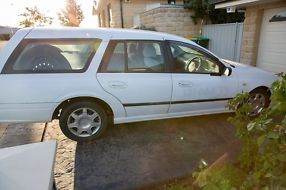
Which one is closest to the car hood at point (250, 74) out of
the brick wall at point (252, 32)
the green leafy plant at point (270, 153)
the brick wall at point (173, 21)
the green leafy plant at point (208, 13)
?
the green leafy plant at point (270, 153)

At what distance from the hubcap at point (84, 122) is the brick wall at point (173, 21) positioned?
8.11 metres

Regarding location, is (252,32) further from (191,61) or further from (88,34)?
(88,34)

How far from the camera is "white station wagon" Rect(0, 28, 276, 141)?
338 cm

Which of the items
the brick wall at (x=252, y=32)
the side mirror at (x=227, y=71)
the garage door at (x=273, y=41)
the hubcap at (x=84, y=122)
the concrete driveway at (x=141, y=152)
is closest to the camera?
the concrete driveway at (x=141, y=152)

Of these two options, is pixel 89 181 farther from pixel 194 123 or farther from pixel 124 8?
pixel 124 8

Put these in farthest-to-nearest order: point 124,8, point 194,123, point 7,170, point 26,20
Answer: point 26,20
point 124,8
point 194,123
point 7,170

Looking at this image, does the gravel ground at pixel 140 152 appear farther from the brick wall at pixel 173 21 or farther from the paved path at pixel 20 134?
the brick wall at pixel 173 21

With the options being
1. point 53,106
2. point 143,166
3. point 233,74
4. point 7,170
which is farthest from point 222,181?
point 233,74

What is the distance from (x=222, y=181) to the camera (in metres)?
1.67

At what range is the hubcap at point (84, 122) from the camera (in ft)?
12.2

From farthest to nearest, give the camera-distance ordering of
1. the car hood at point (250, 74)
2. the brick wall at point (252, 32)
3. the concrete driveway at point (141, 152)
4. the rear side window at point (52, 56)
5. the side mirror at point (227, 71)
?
the brick wall at point (252, 32)
the car hood at point (250, 74)
the side mirror at point (227, 71)
the rear side window at point (52, 56)
the concrete driveway at point (141, 152)

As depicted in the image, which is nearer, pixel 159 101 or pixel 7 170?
pixel 7 170

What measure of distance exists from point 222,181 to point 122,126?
293 cm

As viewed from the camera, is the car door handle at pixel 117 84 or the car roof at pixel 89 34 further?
the car door handle at pixel 117 84
